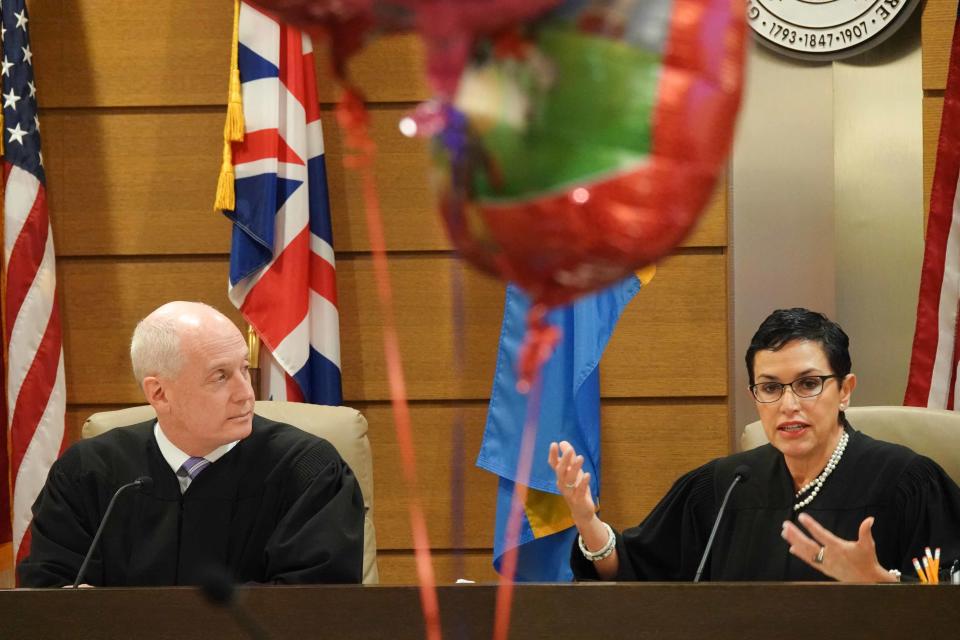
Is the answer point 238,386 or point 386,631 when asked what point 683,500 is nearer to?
point 238,386

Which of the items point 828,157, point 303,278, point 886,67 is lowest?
point 303,278

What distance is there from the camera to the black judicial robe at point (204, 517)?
2.74 meters

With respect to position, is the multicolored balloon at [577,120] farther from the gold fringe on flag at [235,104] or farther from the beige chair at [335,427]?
the gold fringe on flag at [235,104]

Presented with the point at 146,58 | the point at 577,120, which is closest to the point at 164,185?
the point at 146,58

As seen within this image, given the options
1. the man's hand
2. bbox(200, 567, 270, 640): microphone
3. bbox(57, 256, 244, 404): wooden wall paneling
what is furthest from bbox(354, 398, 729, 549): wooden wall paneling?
bbox(200, 567, 270, 640): microphone

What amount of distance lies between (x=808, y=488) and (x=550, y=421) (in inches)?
47.2

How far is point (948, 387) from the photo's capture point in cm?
365

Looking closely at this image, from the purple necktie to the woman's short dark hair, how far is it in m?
1.40

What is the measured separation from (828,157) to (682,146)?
394cm

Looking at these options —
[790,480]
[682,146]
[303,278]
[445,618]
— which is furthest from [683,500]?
[682,146]

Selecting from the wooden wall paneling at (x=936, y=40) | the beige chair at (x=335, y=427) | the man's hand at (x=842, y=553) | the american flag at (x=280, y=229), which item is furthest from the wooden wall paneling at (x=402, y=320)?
the man's hand at (x=842, y=553)

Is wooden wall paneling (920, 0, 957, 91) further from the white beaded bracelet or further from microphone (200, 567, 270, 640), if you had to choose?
microphone (200, 567, 270, 640)

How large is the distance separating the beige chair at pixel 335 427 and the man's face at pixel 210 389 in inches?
13.2

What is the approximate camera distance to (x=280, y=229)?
402cm
